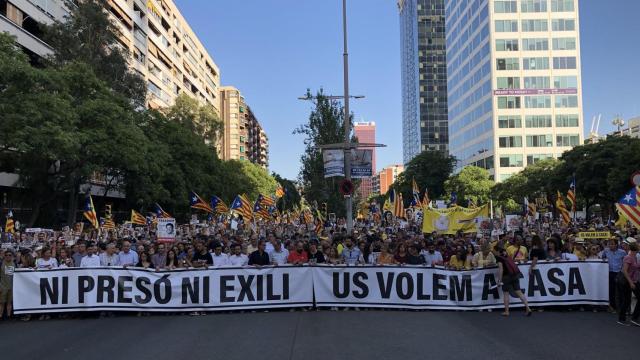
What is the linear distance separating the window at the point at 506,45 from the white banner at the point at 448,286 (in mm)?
85064

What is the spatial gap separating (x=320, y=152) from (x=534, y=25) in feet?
245

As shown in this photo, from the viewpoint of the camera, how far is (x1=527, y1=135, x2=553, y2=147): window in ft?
302

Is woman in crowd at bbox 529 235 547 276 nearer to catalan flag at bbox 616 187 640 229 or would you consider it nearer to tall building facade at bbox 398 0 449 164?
catalan flag at bbox 616 187 640 229

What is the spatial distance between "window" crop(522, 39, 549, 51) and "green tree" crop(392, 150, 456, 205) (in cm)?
2069

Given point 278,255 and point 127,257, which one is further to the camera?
point 278,255

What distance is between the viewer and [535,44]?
93250 millimetres

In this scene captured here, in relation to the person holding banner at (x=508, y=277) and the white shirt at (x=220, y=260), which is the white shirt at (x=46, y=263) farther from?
the person holding banner at (x=508, y=277)

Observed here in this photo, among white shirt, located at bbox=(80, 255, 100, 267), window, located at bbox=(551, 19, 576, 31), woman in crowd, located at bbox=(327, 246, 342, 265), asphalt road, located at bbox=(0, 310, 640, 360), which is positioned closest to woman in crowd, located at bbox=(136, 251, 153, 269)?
white shirt, located at bbox=(80, 255, 100, 267)

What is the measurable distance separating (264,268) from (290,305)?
96 cm

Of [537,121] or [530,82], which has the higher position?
[530,82]

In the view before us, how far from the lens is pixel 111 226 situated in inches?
1132

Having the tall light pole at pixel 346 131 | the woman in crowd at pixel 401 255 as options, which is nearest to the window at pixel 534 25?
the tall light pole at pixel 346 131

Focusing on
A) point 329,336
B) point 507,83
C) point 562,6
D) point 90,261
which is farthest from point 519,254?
point 562,6

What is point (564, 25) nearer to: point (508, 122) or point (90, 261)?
point (508, 122)
